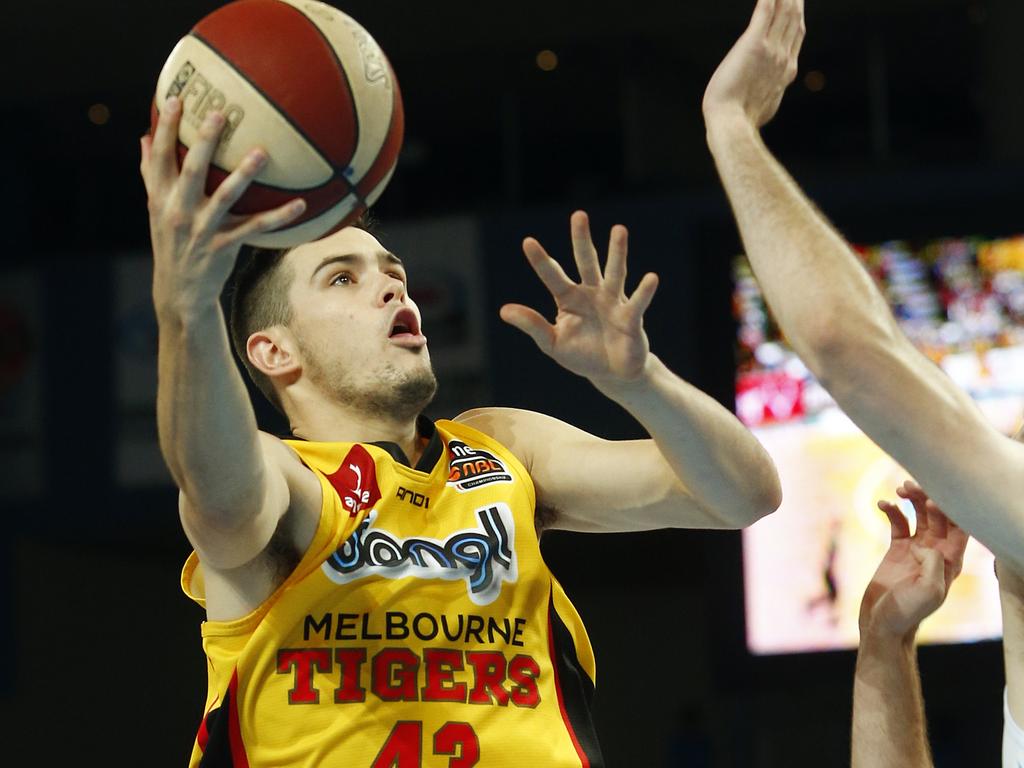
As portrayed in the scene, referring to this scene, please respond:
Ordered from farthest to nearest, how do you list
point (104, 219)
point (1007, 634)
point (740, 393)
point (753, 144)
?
point (104, 219), point (740, 393), point (1007, 634), point (753, 144)

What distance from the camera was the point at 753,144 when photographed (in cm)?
275

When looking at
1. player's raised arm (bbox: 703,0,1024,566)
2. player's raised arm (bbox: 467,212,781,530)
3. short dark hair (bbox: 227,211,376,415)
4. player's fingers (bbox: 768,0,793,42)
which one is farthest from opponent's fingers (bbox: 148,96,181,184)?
player's fingers (bbox: 768,0,793,42)

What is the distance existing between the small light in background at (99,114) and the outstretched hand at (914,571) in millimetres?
11373

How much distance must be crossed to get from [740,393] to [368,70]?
6.31m

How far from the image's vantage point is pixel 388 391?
3611 mm

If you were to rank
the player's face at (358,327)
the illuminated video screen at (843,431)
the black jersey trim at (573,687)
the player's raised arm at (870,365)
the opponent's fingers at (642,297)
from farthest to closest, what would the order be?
the illuminated video screen at (843,431), the player's face at (358,327), the black jersey trim at (573,687), the opponent's fingers at (642,297), the player's raised arm at (870,365)

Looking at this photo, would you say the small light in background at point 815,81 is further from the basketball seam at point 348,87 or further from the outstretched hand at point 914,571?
the basketball seam at point 348,87

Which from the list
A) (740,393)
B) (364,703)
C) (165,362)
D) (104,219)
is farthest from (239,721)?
(104,219)

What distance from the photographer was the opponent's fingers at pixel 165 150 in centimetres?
280

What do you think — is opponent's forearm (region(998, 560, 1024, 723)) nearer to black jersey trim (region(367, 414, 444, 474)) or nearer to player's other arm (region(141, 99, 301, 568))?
black jersey trim (region(367, 414, 444, 474))

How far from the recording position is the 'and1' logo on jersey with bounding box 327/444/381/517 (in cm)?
338

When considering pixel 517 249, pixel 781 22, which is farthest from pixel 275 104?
pixel 517 249

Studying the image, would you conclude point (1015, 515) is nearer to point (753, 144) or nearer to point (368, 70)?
point (753, 144)

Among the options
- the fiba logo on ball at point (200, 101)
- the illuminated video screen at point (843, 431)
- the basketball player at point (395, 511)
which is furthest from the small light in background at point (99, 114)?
the fiba logo on ball at point (200, 101)
